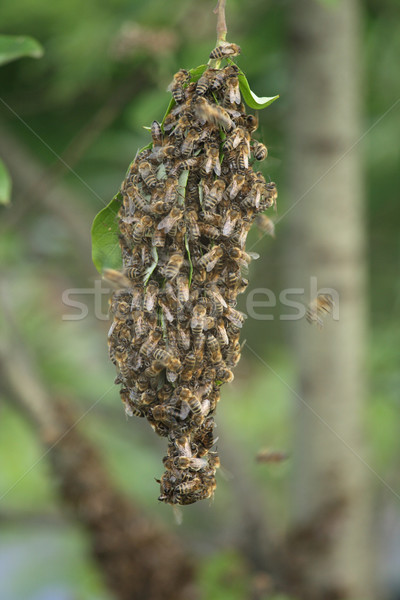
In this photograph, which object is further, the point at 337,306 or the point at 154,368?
the point at 337,306

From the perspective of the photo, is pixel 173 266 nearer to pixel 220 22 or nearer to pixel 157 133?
pixel 157 133

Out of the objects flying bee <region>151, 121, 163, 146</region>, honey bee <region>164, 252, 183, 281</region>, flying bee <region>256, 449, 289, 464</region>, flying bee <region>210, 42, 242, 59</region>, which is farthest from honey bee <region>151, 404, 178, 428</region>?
flying bee <region>256, 449, 289, 464</region>

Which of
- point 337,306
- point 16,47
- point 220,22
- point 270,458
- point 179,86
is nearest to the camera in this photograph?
point 220,22

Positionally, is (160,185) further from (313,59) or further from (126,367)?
(313,59)

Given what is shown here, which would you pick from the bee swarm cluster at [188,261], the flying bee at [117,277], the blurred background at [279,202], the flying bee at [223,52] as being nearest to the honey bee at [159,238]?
the bee swarm cluster at [188,261]

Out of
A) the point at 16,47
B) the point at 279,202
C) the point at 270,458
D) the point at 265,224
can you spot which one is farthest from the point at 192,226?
the point at 279,202

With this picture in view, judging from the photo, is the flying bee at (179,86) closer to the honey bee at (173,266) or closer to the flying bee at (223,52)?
the flying bee at (223,52)
